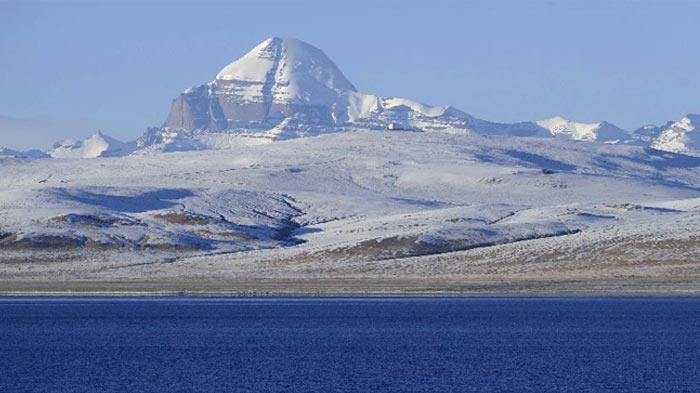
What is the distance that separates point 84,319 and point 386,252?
4085 centimetres

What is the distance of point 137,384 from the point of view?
52.5 m

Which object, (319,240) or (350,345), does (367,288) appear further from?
(319,240)

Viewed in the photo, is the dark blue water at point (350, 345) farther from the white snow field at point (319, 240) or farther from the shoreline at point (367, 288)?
the white snow field at point (319, 240)

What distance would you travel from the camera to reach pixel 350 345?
67.0 metres

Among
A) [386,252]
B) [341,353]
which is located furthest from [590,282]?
[341,353]

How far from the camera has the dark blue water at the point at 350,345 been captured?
5300 centimetres

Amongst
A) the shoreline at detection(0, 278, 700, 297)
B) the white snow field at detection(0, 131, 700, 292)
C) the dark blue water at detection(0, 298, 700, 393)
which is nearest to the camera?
the dark blue water at detection(0, 298, 700, 393)

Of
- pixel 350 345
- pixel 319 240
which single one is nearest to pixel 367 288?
pixel 350 345

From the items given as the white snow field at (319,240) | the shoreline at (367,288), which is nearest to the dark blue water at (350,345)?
the shoreline at (367,288)

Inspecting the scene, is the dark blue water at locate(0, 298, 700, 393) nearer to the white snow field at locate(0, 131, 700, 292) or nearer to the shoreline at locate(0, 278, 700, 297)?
the shoreline at locate(0, 278, 700, 297)

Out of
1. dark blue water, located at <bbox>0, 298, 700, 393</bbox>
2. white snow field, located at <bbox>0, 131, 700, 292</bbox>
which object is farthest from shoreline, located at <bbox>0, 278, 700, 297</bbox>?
white snow field, located at <bbox>0, 131, 700, 292</bbox>

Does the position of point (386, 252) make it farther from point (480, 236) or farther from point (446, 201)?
point (446, 201)

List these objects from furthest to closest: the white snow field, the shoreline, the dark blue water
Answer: the white snow field < the shoreline < the dark blue water

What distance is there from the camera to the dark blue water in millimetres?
53000
